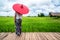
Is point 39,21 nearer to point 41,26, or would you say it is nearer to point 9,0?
point 41,26

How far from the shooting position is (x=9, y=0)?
843 centimetres

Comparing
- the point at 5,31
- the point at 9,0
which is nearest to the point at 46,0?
the point at 9,0

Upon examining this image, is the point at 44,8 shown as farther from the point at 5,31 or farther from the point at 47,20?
the point at 5,31

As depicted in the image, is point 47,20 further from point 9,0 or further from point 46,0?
point 9,0

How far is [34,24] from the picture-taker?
8391 millimetres

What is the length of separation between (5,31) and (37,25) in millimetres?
1181

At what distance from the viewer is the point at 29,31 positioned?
8219 millimetres

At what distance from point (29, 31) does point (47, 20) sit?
0.83 m

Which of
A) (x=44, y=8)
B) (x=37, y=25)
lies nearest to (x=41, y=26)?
(x=37, y=25)

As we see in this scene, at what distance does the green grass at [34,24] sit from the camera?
827 centimetres

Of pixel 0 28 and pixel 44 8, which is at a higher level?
pixel 44 8

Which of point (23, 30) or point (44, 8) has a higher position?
point (44, 8)

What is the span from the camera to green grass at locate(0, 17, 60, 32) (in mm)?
8273

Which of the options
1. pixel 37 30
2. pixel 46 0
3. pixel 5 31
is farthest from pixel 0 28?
pixel 46 0
